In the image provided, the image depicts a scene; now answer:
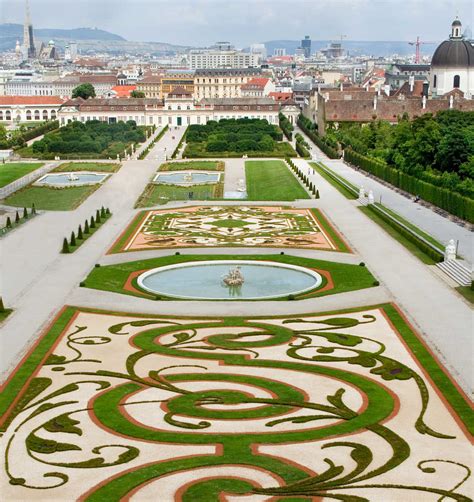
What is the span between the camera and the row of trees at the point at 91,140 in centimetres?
9600

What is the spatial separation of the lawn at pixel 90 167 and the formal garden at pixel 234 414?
52571 mm

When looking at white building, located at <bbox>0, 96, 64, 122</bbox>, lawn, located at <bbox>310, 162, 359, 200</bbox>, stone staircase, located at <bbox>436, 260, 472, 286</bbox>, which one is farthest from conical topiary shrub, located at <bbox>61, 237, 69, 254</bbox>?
white building, located at <bbox>0, 96, 64, 122</bbox>

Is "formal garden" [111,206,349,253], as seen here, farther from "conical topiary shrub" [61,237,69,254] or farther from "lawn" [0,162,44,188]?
"lawn" [0,162,44,188]

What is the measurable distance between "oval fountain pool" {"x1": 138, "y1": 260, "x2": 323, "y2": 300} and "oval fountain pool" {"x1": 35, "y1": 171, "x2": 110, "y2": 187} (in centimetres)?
3402

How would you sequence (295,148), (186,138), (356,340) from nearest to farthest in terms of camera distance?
1. (356,340)
2. (295,148)
3. (186,138)

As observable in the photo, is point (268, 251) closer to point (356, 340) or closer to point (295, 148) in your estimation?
point (356, 340)

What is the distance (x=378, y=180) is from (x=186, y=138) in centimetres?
4406

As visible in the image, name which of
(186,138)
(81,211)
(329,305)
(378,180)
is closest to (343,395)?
(329,305)

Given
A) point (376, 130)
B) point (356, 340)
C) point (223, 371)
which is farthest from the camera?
point (376, 130)

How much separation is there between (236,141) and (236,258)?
201 feet

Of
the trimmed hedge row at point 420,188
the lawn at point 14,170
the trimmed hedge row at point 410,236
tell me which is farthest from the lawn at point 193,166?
the trimmed hedge row at point 410,236

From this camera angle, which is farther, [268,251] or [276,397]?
[268,251]

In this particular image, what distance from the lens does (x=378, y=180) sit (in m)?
72.7

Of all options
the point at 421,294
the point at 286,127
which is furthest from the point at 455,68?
the point at 421,294
